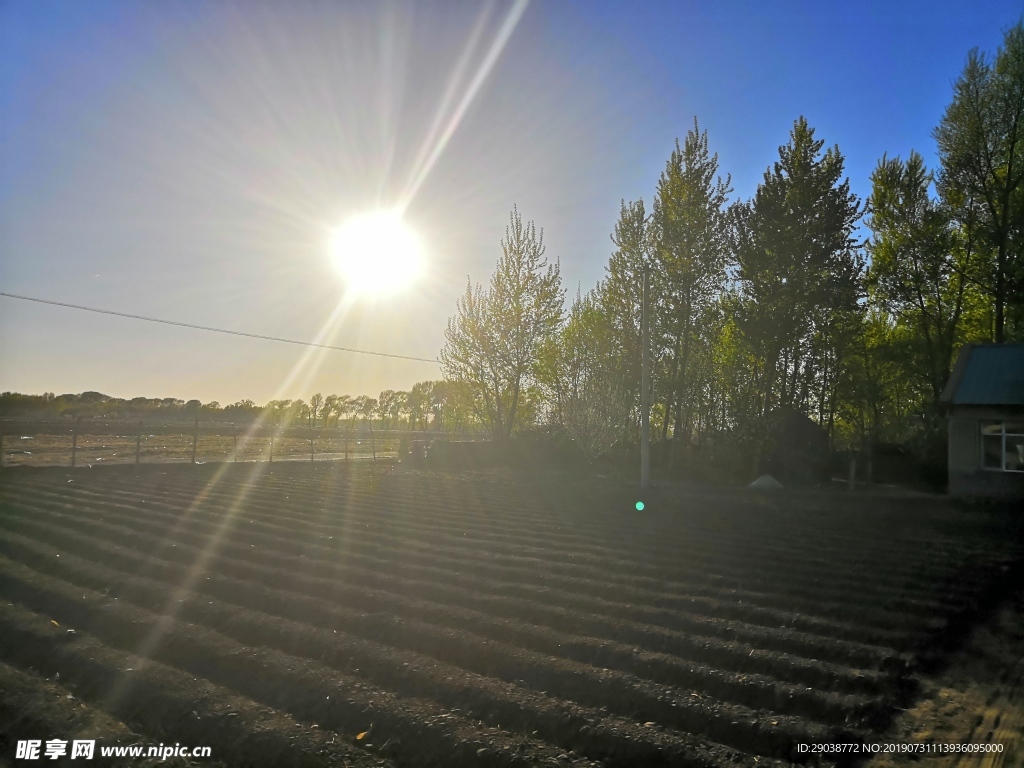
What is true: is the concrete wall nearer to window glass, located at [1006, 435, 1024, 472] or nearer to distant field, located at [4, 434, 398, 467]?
window glass, located at [1006, 435, 1024, 472]

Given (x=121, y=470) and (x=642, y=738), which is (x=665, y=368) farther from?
(x=642, y=738)

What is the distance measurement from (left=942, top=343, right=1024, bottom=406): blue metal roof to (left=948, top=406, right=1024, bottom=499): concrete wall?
327 millimetres

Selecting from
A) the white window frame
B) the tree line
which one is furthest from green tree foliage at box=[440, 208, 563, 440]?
the white window frame

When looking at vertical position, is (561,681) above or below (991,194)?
below

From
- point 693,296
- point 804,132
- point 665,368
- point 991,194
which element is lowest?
point 665,368

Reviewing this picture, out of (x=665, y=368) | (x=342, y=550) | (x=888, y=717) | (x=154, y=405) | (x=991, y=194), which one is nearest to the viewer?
(x=888, y=717)

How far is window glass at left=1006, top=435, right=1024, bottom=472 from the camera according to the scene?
64.1 feet

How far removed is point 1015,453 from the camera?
64.8 feet

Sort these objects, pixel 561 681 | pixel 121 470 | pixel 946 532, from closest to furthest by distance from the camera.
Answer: pixel 561 681 → pixel 946 532 → pixel 121 470

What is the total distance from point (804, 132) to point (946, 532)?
2037 cm

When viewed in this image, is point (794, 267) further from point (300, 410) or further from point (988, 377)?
point (300, 410)

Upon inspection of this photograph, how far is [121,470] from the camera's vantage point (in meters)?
23.1

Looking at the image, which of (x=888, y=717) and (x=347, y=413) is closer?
(x=888, y=717)

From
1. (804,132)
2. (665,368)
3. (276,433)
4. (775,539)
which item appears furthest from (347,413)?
(775,539)
